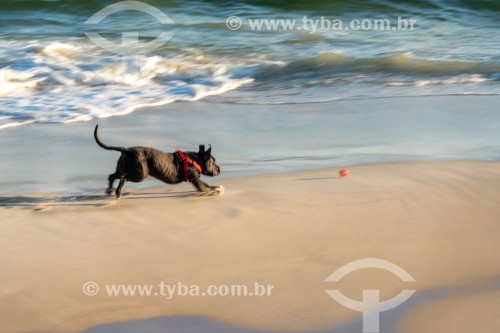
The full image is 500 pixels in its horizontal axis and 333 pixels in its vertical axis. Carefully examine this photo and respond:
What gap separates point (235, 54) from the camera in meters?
11.8

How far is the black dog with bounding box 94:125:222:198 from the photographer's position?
569cm

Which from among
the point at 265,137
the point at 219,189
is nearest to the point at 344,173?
the point at 219,189

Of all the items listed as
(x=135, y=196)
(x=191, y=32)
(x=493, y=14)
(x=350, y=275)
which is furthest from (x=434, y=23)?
(x=350, y=275)

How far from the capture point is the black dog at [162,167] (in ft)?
18.7

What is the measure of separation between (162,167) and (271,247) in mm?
1050

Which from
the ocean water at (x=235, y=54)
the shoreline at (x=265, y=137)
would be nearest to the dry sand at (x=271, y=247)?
the shoreline at (x=265, y=137)

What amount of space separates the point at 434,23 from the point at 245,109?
5965mm

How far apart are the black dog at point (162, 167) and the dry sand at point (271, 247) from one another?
0.48 feet

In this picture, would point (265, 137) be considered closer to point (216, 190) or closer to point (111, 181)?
point (216, 190)

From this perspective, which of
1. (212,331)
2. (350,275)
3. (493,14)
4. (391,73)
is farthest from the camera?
(493,14)

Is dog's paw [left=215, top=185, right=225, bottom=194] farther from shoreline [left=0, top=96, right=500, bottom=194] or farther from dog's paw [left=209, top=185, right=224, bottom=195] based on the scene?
shoreline [left=0, top=96, right=500, bottom=194]

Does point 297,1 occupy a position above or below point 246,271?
above

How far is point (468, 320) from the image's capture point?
4.25 metres

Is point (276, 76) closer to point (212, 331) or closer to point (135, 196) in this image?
point (135, 196)
